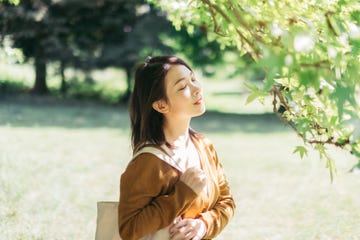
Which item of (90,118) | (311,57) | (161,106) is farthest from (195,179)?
(90,118)

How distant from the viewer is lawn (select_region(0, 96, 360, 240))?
5.90 metres

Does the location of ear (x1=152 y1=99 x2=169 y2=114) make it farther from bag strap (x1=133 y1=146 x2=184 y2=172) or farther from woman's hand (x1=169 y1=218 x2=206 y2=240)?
woman's hand (x1=169 y1=218 x2=206 y2=240)

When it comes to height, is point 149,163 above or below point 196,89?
below

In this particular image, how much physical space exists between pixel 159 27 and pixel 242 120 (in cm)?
449

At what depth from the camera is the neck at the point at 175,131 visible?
9.62 feet

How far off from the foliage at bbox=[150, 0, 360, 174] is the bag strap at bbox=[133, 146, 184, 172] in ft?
1.78

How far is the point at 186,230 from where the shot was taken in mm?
2748

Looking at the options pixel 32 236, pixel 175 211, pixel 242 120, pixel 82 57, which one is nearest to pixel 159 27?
pixel 82 57

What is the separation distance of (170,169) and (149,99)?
0.37 m

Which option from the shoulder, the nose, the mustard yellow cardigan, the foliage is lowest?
the mustard yellow cardigan

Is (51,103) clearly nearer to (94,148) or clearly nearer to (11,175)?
(94,148)

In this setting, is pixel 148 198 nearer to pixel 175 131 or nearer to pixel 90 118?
pixel 175 131

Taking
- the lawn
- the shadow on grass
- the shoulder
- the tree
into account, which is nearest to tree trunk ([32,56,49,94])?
the tree

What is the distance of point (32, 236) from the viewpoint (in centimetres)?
526
